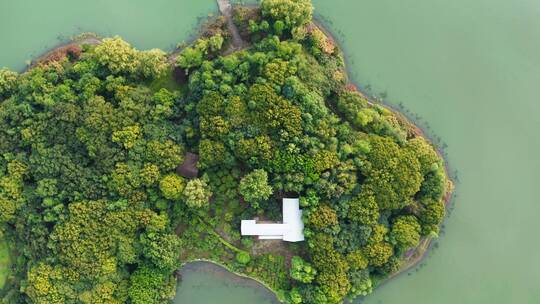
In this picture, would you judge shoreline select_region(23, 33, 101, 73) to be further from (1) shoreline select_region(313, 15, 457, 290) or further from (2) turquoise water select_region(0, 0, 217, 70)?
(1) shoreline select_region(313, 15, 457, 290)

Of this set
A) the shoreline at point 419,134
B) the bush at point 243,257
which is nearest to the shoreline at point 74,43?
the shoreline at point 419,134

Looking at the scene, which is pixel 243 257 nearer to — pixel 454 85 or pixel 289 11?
pixel 289 11

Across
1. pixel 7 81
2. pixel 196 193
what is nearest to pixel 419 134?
pixel 196 193

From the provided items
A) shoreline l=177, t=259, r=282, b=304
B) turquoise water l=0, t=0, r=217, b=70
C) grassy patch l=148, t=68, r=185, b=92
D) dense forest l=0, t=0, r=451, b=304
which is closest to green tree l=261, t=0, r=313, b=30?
dense forest l=0, t=0, r=451, b=304

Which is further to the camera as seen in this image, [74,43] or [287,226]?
[74,43]

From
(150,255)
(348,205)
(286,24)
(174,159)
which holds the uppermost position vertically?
(286,24)

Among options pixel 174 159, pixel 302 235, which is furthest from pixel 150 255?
pixel 302 235

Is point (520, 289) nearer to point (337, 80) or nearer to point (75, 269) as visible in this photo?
point (337, 80)
